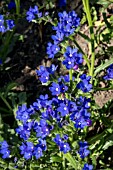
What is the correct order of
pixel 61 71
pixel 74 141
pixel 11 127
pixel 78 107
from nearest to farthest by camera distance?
pixel 78 107 → pixel 74 141 → pixel 11 127 → pixel 61 71

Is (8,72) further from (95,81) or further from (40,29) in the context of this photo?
(95,81)

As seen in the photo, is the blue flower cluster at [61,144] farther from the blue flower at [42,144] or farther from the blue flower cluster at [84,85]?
the blue flower cluster at [84,85]

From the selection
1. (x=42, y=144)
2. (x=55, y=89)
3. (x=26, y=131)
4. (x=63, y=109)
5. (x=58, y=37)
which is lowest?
(x=42, y=144)

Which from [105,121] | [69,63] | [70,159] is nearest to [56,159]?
[70,159]

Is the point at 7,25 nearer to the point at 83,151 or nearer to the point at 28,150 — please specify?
the point at 28,150

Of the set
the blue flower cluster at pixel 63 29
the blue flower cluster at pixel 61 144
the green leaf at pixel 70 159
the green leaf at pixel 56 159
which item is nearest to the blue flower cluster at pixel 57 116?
the blue flower cluster at pixel 61 144

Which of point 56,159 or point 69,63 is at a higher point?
point 69,63

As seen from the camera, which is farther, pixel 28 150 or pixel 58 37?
pixel 58 37

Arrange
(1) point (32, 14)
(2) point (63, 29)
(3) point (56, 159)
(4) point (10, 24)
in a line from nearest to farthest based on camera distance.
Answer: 1. (2) point (63, 29)
2. (3) point (56, 159)
3. (1) point (32, 14)
4. (4) point (10, 24)

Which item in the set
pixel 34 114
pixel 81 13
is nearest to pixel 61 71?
pixel 81 13

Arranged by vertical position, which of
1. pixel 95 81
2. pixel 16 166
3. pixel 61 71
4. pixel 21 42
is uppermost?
pixel 21 42

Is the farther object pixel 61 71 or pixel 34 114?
pixel 61 71
